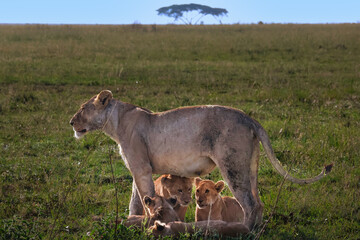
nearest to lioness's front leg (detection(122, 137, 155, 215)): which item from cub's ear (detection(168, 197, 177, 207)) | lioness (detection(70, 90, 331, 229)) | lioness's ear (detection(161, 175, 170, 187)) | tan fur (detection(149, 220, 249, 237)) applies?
lioness (detection(70, 90, 331, 229))

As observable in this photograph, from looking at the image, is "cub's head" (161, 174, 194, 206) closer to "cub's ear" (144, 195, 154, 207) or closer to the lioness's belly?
the lioness's belly

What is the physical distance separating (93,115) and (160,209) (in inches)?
59.6

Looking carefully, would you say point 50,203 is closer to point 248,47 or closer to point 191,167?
point 191,167

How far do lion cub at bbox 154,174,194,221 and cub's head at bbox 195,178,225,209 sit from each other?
29 cm

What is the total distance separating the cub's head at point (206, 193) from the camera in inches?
203

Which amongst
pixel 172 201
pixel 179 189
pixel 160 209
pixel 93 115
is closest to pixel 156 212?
pixel 160 209

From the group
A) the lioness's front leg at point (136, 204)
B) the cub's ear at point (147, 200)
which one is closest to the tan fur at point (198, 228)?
the cub's ear at point (147, 200)

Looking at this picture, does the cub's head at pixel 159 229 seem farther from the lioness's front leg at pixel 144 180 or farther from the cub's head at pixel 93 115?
the cub's head at pixel 93 115

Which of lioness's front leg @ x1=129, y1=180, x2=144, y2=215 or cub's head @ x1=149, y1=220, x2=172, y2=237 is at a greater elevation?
cub's head @ x1=149, y1=220, x2=172, y2=237

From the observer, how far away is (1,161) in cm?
808

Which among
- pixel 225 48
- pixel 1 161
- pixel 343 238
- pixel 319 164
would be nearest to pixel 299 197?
pixel 343 238

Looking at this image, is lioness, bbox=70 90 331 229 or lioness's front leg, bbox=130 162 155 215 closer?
lioness, bbox=70 90 331 229

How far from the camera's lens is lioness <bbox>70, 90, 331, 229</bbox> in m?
4.86

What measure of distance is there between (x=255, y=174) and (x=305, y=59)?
1852cm
